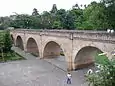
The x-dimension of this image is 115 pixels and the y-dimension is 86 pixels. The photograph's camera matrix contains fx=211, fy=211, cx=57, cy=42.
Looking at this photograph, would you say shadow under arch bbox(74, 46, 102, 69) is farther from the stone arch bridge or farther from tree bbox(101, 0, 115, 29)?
tree bbox(101, 0, 115, 29)

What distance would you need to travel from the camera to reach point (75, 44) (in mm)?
26250

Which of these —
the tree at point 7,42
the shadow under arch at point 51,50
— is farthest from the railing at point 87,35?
the tree at point 7,42

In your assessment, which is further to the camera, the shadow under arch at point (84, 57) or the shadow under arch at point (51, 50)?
the shadow under arch at point (51, 50)

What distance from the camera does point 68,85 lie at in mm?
22766

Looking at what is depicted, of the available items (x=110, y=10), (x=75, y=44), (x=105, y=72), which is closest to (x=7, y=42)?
(x=75, y=44)

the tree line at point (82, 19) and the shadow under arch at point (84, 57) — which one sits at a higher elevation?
the tree line at point (82, 19)

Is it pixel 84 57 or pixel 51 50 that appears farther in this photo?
pixel 51 50

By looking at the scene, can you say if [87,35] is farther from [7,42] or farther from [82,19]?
[82,19]

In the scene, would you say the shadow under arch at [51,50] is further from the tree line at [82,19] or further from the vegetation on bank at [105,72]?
the vegetation on bank at [105,72]

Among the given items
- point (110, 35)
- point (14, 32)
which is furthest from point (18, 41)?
point (110, 35)

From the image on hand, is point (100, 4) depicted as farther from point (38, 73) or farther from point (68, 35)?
point (38, 73)

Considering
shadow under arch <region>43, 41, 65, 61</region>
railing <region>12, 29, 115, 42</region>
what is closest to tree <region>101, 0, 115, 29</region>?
railing <region>12, 29, 115, 42</region>

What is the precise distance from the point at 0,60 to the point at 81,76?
1786cm

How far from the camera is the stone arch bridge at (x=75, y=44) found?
69.8 ft
